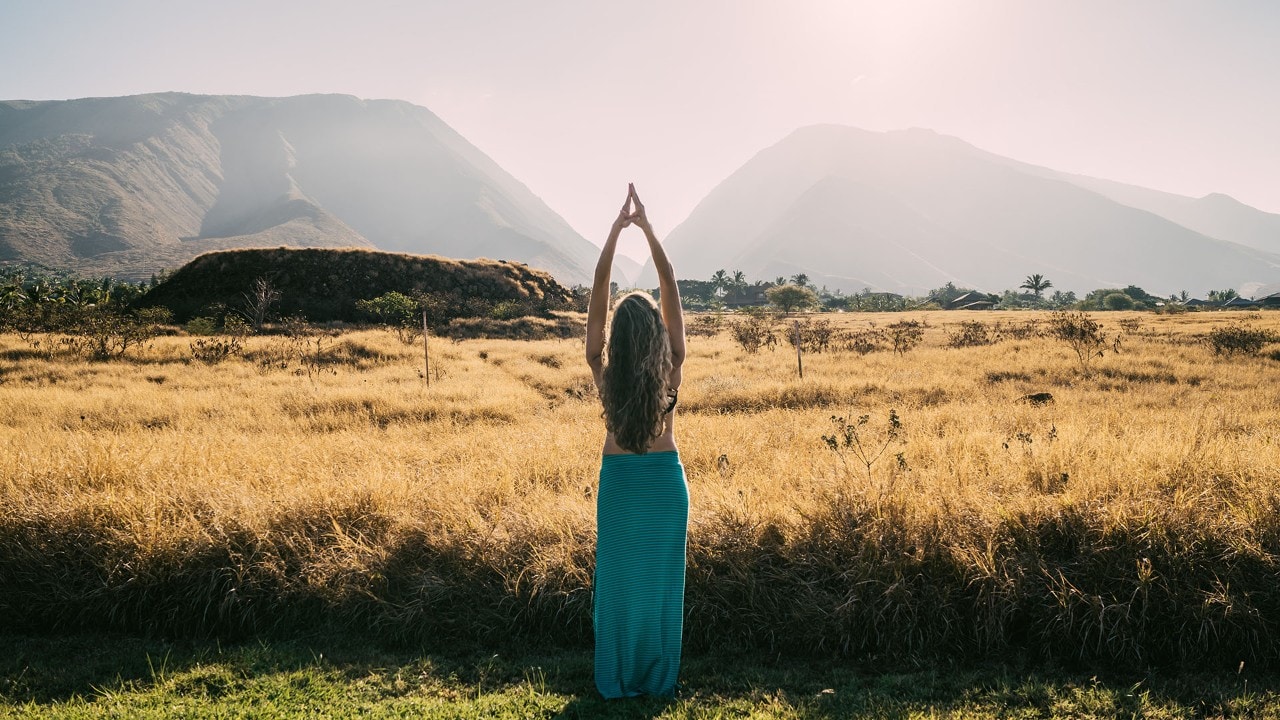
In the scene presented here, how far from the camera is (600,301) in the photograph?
402cm

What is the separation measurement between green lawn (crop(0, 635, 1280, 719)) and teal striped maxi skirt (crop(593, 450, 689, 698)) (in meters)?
0.19

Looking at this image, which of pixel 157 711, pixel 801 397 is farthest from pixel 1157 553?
pixel 801 397

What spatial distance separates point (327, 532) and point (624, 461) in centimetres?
368

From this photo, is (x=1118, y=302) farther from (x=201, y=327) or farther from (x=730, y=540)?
(x=201, y=327)

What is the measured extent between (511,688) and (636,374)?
2349 mm

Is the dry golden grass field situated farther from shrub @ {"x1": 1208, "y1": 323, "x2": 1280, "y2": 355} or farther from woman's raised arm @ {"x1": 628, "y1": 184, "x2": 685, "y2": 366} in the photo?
shrub @ {"x1": 1208, "y1": 323, "x2": 1280, "y2": 355}

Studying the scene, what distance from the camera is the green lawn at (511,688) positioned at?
364cm

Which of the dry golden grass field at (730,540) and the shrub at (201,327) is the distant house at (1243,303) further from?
the shrub at (201,327)

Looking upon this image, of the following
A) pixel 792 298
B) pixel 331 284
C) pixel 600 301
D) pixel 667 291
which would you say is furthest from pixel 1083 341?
pixel 792 298

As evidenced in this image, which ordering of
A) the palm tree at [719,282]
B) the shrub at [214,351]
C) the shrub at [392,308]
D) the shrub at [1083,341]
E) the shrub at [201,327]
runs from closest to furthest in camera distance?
the shrub at [1083,341]
the shrub at [214,351]
the shrub at [201,327]
the shrub at [392,308]
the palm tree at [719,282]

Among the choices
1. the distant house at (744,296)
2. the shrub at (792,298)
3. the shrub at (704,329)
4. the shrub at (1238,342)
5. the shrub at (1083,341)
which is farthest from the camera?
the distant house at (744,296)

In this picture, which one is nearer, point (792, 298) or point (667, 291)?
point (667, 291)

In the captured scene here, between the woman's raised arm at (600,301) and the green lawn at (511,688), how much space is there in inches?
84.8

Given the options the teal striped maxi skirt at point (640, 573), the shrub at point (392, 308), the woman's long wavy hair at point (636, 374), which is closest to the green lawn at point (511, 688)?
the teal striped maxi skirt at point (640, 573)
